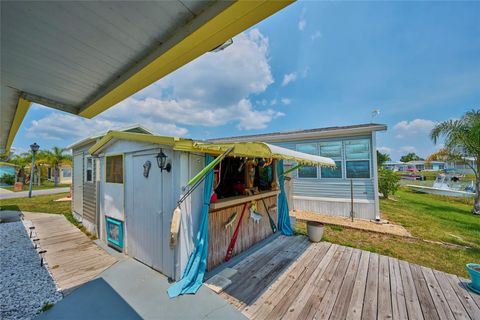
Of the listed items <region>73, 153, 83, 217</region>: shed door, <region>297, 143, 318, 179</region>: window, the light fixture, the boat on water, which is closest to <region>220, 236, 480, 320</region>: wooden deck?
the light fixture

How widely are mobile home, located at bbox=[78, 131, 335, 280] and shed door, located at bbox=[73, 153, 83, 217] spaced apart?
2.49 m

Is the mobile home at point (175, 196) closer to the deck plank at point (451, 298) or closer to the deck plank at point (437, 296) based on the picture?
the deck plank at point (437, 296)

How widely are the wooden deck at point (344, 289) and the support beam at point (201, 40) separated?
Result: 10.7 ft

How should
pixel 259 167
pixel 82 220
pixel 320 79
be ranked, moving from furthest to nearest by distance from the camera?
pixel 320 79 → pixel 82 220 → pixel 259 167

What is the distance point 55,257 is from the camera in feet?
15.0

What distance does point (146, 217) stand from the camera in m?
4.05

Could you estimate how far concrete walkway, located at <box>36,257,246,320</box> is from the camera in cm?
275

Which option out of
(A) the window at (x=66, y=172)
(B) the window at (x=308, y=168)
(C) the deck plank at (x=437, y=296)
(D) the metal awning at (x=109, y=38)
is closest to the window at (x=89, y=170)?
(D) the metal awning at (x=109, y=38)

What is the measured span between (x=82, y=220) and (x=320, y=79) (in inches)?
506

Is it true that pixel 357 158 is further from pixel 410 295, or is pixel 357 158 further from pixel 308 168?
pixel 410 295

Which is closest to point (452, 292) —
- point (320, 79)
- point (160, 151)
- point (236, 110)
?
point (160, 151)

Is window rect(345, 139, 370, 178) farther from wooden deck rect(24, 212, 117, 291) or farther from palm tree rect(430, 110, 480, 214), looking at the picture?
wooden deck rect(24, 212, 117, 291)

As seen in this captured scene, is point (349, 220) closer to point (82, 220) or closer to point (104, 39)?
point (104, 39)

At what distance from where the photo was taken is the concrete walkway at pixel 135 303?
9.02 feet
